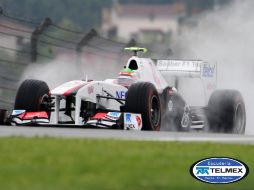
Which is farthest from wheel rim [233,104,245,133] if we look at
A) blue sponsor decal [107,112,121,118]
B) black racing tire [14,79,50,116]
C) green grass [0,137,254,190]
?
green grass [0,137,254,190]

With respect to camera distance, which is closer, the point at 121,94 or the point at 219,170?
the point at 219,170

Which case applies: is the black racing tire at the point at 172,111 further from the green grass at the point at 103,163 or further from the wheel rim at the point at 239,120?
the green grass at the point at 103,163

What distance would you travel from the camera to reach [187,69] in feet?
73.0

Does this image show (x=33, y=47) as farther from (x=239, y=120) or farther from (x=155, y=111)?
(x=155, y=111)

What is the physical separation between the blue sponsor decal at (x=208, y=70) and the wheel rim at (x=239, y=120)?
36.8 inches

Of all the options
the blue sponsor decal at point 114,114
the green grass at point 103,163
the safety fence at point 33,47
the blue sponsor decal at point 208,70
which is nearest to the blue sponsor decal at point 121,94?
the blue sponsor decal at point 114,114

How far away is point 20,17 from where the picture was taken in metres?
24.5

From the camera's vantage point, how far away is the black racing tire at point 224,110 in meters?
21.7

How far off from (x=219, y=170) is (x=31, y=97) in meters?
7.91

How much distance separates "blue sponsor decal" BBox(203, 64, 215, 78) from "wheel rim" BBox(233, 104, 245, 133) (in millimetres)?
934

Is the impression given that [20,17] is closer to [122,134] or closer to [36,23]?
[36,23]

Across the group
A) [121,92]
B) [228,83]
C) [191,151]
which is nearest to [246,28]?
[228,83]

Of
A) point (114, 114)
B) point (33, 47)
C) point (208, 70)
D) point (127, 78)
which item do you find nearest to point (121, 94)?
point (127, 78)

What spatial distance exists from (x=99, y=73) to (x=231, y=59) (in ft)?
17.4
